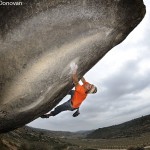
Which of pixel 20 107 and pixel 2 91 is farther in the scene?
pixel 20 107

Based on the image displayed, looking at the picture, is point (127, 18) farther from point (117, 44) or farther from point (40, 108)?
point (40, 108)

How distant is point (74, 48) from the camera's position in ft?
31.1

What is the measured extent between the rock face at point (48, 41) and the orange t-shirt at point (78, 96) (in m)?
0.50

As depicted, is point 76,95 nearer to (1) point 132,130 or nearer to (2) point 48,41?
(2) point 48,41

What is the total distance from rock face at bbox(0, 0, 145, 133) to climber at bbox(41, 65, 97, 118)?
0.37 meters

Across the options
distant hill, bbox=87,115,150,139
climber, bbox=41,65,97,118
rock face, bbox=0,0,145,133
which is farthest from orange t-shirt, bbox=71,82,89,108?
distant hill, bbox=87,115,150,139

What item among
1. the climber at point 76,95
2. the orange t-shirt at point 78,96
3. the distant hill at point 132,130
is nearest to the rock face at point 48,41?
the climber at point 76,95

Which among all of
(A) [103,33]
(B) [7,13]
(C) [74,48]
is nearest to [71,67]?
(C) [74,48]

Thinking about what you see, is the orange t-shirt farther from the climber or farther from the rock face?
the rock face

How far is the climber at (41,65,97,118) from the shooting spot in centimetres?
1053

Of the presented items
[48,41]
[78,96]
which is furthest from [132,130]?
[48,41]

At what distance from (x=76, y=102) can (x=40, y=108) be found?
4.86ft

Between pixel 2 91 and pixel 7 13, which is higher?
pixel 7 13

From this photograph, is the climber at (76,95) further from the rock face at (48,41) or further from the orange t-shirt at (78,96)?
the rock face at (48,41)
